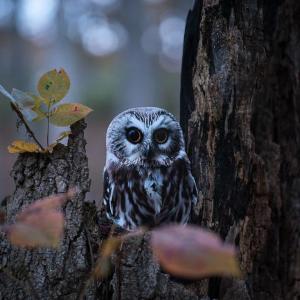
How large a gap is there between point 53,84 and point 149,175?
1.32 m

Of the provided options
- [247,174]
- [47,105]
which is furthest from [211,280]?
[47,105]

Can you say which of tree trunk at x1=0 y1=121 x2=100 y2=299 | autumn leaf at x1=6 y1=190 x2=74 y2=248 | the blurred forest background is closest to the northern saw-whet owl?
tree trunk at x1=0 y1=121 x2=100 y2=299

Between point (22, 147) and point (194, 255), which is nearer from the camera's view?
point (194, 255)

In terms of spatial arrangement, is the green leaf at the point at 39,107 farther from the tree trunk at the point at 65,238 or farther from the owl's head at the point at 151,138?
the owl's head at the point at 151,138

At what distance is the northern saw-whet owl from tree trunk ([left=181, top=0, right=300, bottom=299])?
750mm

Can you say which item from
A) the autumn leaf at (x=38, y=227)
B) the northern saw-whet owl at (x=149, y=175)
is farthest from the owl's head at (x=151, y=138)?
the autumn leaf at (x=38, y=227)

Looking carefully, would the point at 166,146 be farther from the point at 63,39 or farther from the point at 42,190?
the point at 63,39

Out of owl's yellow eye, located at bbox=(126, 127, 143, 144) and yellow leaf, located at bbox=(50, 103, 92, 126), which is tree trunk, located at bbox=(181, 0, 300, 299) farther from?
owl's yellow eye, located at bbox=(126, 127, 143, 144)

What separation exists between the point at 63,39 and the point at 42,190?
1583 centimetres

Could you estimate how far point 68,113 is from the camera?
172 cm

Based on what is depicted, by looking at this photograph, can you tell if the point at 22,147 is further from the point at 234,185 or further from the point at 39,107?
the point at 234,185

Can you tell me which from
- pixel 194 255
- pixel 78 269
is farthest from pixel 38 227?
pixel 78 269

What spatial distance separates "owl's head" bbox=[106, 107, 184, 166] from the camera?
284cm

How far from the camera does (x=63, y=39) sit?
16.9m
